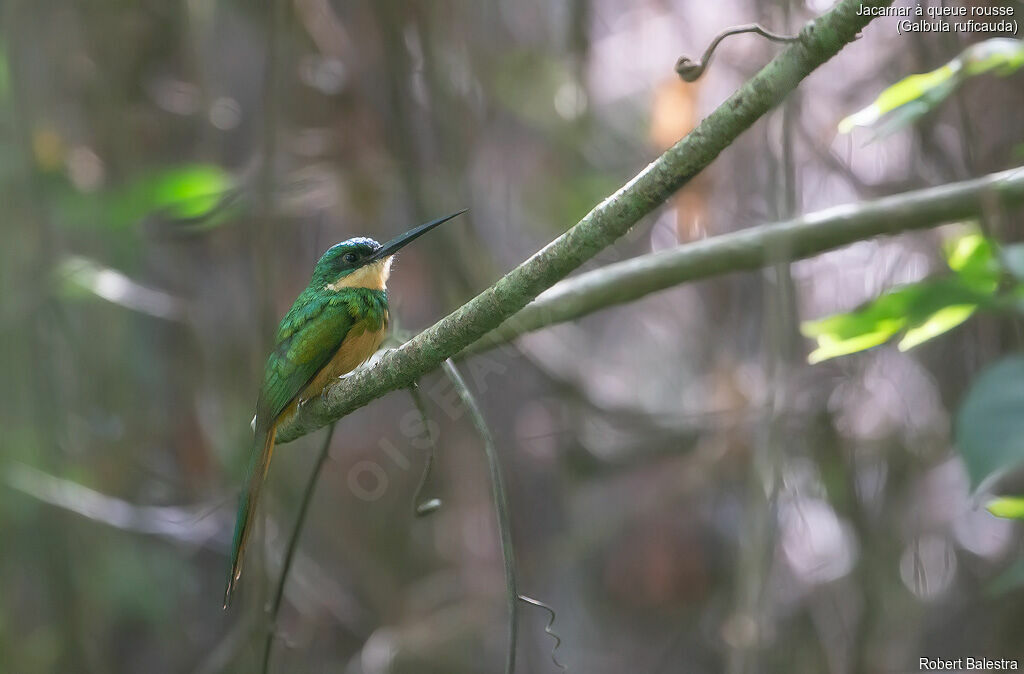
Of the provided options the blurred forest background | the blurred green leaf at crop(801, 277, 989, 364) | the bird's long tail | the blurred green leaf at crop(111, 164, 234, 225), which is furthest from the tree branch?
the blurred green leaf at crop(111, 164, 234, 225)

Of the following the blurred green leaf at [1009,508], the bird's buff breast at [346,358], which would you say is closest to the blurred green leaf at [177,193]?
the bird's buff breast at [346,358]

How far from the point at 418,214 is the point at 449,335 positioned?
1.75 metres

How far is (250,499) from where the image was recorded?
188cm

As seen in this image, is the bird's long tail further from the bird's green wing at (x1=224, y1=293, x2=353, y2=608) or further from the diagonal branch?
the diagonal branch

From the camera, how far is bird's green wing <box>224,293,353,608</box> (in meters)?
1.88

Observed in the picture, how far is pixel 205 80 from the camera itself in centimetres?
328

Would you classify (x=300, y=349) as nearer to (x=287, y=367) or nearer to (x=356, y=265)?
(x=287, y=367)

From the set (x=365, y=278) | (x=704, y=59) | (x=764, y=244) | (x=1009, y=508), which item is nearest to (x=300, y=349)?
(x=365, y=278)

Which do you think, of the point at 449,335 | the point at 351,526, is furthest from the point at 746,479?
the point at 449,335

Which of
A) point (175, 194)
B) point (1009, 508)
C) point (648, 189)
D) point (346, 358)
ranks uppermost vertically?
point (175, 194)

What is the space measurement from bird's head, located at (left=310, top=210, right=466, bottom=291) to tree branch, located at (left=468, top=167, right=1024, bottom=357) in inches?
20.3

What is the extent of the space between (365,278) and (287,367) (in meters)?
0.39

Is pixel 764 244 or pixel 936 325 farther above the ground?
pixel 764 244

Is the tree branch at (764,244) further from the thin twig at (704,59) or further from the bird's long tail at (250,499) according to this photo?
the bird's long tail at (250,499)
